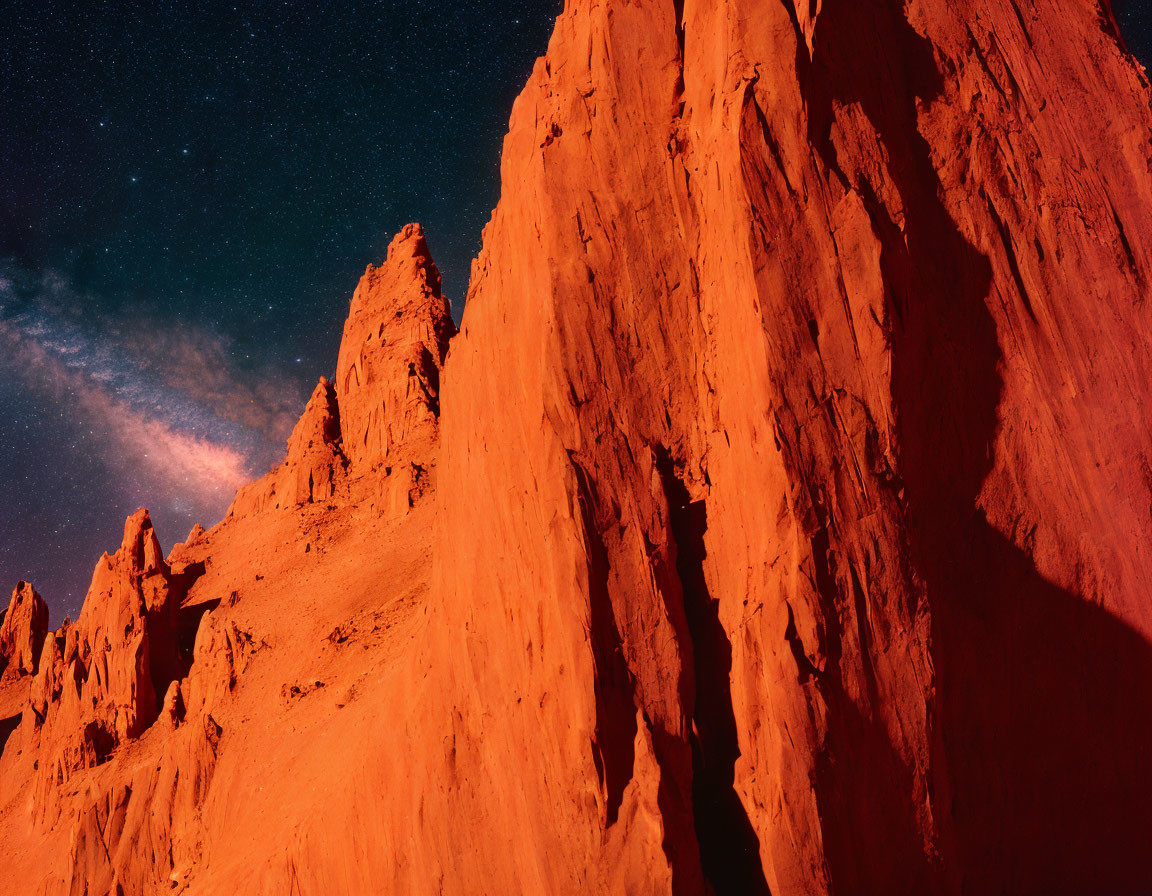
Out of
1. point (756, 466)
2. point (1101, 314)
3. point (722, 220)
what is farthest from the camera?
point (1101, 314)

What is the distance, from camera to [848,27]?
9672 millimetres

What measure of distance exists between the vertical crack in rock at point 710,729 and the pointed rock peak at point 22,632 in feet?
166

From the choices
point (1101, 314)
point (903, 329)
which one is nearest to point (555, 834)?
point (903, 329)

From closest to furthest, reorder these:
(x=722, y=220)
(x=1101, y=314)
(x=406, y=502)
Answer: (x=722, y=220), (x=1101, y=314), (x=406, y=502)

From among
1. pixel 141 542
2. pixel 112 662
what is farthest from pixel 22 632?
pixel 112 662

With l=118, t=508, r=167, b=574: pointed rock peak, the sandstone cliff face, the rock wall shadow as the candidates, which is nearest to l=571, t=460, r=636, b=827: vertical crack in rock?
the sandstone cliff face

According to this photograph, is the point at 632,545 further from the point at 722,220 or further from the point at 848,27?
the point at 848,27

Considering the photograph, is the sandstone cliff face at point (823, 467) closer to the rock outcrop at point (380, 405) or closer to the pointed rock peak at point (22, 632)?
the rock outcrop at point (380, 405)

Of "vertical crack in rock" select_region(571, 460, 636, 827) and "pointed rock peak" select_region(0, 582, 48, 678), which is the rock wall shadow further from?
"pointed rock peak" select_region(0, 582, 48, 678)

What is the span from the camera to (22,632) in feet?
145

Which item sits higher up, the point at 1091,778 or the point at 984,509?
the point at 984,509

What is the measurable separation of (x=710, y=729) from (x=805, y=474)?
3752 millimetres

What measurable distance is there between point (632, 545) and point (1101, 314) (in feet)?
24.8

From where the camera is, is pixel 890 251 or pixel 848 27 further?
pixel 848 27
